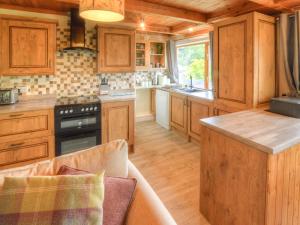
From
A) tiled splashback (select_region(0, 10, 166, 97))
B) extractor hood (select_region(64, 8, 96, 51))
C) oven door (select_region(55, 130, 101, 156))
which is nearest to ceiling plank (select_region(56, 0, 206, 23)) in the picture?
extractor hood (select_region(64, 8, 96, 51))

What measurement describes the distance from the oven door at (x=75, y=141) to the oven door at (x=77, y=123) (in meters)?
0.07

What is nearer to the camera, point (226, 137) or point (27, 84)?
point (226, 137)

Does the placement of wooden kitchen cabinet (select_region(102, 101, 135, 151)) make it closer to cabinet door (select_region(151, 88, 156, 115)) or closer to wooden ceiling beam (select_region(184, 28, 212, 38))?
cabinet door (select_region(151, 88, 156, 115))

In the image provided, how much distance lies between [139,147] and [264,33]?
2491 millimetres

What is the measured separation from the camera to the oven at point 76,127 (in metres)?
2.75

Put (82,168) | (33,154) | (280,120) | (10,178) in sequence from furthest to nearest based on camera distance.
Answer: (33,154), (280,120), (82,168), (10,178)

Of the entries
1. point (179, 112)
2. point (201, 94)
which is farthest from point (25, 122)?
point (201, 94)

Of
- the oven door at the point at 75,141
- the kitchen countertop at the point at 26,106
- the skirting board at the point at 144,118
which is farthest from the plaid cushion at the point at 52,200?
the skirting board at the point at 144,118

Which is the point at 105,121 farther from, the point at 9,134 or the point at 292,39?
the point at 292,39

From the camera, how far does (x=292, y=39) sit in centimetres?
248

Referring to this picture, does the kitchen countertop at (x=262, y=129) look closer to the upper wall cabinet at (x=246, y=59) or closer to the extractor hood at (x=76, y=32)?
the upper wall cabinet at (x=246, y=59)

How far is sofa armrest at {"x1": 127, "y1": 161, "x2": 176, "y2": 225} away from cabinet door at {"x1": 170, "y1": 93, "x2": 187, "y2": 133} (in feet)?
9.45

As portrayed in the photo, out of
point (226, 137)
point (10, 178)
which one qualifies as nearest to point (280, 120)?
point (226, 137)

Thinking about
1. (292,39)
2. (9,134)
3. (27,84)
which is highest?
(292,39)
